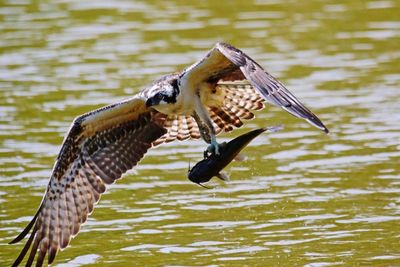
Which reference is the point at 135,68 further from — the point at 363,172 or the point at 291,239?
the point at 291,239

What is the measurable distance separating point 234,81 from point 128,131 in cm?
116

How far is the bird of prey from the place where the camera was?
1136 cm

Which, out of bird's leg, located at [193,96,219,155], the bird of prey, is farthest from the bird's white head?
bird's leg, located at [193,96,219,155]

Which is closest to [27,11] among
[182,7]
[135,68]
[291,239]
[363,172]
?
[182,7]

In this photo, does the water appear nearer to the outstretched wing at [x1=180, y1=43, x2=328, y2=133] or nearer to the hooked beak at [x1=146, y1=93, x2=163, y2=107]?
the outstretched wing at [x1=180, y1=43, x2=328, y2=133]

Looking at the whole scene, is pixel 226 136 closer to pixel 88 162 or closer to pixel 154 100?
pixel 88 162

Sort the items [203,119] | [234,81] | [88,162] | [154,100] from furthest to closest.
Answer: [88,162] < [234,81] < [203,119] < [154,100]

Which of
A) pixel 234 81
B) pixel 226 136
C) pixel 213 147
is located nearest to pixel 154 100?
pixel 213 147

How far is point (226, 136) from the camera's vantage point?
15461 millimetres

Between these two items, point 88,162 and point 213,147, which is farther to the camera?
point 88,162

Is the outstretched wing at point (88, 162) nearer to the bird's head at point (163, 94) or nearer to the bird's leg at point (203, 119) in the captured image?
the bird's head at point (163, 94)

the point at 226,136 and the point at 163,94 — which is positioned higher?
the point at 163,94

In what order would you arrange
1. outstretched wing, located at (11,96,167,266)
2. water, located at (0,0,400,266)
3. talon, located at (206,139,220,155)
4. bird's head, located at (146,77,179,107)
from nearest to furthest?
talon, located at (206,139,220,155)
bird's head, located at (146,77,179,107)
outstretched wing, located at (11,96,167,266)
water, located at (0,0,400,266)

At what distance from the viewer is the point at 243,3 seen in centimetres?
2239
